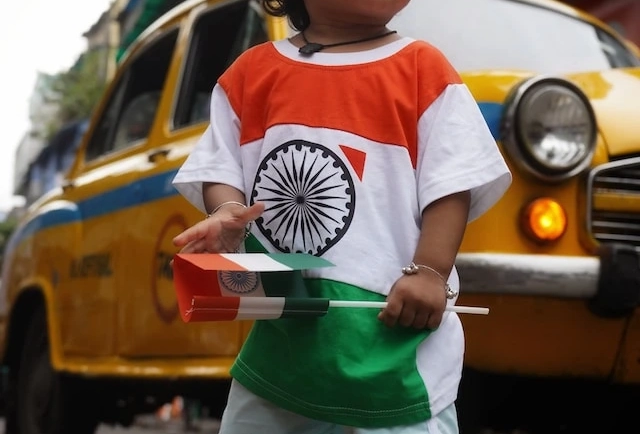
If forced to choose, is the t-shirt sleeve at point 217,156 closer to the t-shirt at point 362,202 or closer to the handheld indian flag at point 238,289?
the t-shirt at point 362,202

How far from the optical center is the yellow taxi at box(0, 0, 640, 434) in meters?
2.92

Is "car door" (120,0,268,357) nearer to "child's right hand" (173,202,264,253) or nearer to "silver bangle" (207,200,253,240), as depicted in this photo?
"silver bangle" (207,200,253,240)

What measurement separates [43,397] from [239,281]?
364 cm

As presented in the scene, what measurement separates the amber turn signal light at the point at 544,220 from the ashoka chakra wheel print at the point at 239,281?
1267mm

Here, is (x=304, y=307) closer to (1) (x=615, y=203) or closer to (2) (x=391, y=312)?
(2) (x=391, y=312)

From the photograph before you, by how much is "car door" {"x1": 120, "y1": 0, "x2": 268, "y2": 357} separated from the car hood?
1.12 metres

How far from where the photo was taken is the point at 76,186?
5.15 metres

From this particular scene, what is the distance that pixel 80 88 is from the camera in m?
32.6

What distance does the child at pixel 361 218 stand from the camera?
1.87 meters

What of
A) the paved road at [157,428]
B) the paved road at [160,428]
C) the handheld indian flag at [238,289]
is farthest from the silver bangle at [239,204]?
the paved road at [160,428]

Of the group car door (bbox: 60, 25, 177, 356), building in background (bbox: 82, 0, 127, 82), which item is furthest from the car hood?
building in background (bbox: 82, 0, 127, 82)

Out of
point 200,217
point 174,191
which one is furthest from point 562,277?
point 174,191

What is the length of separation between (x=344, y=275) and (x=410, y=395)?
223 millimetres

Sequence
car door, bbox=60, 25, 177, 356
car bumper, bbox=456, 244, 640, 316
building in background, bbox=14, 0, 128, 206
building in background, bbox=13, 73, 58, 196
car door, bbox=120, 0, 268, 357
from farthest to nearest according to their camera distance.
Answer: building in background, bbox=13, 73, 58, 196 < building in background, bbox=14, 0, 128, 206 < car door, bbox=60, 25, 177, 356 < car door, bbox=120, 0, 268, 357 < car bumper, bbox=456, 244, 640, 316
